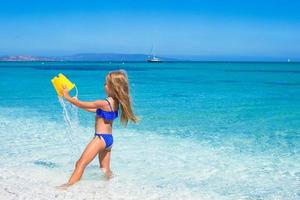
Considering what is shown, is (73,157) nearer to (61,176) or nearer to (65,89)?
(61,176)

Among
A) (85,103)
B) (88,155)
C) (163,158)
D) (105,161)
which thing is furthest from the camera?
(163,158)

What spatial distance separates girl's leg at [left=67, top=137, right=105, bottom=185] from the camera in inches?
204

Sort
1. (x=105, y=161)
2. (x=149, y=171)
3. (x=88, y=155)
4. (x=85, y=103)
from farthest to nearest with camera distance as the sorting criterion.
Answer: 1. (x=149, y=171)
2. (x=105, y=161)
3. (x=88, y=155)
4. (x=85, y=103)

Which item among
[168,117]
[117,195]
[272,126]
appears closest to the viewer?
[117,195]

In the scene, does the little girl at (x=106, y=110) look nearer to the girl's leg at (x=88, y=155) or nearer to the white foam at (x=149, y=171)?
the girl's leg at (x=88, y=155)

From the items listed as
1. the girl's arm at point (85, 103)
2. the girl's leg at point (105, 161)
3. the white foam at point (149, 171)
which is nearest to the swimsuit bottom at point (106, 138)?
the girl's leg at point (105, 161)

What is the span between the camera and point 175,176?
19.8ft

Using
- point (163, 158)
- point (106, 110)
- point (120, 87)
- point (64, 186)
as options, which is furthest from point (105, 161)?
point (163, 158)

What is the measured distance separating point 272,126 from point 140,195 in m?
6.21

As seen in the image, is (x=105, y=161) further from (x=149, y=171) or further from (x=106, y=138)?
(x=149, y=171)

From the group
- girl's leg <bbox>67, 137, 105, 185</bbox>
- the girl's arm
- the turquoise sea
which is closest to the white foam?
the turquoise sea

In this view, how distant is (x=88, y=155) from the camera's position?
17.0 ft

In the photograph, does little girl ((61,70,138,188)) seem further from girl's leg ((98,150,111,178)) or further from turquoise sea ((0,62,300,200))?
turquoise sea ((0,62,300,200))

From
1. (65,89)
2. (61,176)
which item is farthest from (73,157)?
(65,89)
